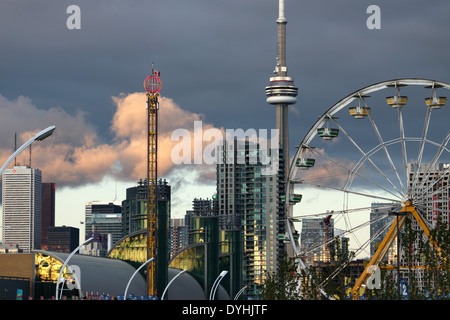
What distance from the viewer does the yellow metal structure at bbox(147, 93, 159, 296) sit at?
570 ft

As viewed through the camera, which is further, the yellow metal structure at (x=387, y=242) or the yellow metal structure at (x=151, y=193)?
the yellow metal structure at (x=151, y=193)

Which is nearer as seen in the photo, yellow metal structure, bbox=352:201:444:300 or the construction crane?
yellow metal structure, bbox=352:201:444:300

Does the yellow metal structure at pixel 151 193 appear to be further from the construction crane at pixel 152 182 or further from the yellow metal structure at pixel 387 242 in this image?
the yellow metal structure at pixel 387 242

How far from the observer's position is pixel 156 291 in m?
176

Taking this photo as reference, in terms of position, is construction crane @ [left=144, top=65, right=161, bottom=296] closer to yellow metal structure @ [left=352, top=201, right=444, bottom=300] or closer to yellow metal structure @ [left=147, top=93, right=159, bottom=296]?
yellow metal structure @ [left=147, top=93, right=159, bottom=296]

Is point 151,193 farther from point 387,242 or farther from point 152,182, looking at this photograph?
point 387,242

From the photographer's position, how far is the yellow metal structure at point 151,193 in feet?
570

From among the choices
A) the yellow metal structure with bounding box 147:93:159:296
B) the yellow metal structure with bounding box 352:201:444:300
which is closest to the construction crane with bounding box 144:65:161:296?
the yellow metal structure with bounding box 147:93:159:296

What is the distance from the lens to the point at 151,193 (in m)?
179

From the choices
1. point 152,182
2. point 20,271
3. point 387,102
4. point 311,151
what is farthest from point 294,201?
point 152,182

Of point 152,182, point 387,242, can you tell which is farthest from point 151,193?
point 387,242

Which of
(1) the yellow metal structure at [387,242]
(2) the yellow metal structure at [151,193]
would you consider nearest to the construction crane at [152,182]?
(2) the yellow metal structure at [151,193]

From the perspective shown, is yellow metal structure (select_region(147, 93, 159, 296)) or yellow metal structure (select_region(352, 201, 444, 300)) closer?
yellow metal structure (select_region(352, 201, 444, 300))
